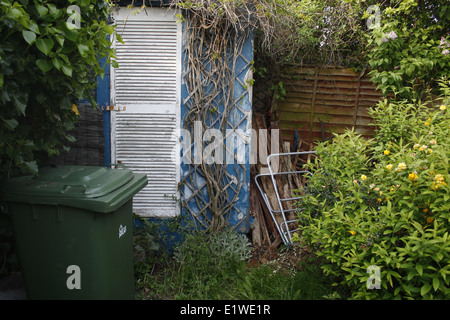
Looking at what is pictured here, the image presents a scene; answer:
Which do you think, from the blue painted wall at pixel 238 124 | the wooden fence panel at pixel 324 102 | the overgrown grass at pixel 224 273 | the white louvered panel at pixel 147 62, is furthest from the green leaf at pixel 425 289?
the wooden fence panel at pixel 324 102

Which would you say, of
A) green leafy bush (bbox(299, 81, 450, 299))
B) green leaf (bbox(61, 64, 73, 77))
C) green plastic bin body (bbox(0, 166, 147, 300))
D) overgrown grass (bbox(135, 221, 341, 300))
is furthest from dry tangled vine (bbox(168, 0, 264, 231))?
green leaf (bbox(61, 64, 73, 77))

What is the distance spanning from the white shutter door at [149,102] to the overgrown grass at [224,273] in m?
0.61

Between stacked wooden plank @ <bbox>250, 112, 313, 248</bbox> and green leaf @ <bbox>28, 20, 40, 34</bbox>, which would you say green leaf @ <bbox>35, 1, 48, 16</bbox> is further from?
stacked wooden plank @ <bbox>250, 112, 313, 248</bbox>

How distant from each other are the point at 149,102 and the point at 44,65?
6.47ft

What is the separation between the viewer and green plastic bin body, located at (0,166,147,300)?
2457 millimetres

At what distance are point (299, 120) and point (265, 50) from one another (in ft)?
4.02

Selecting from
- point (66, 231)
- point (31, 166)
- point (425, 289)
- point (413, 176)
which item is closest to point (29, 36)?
point (31, 166)

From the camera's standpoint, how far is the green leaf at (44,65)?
2.33 m

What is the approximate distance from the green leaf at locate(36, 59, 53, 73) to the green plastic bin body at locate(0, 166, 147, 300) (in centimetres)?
78

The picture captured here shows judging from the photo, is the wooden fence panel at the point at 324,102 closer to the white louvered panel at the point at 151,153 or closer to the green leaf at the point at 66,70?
the white louvered panel at the point at 151,153

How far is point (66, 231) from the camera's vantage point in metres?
2.49
